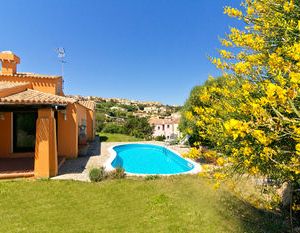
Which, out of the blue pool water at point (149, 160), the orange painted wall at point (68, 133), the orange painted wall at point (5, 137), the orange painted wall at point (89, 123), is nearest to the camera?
the orange painted wall at point (5, 137)

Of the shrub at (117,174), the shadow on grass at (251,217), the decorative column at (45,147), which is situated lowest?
the shadow on grass at (251,217)

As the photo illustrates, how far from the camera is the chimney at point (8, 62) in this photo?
20.0m

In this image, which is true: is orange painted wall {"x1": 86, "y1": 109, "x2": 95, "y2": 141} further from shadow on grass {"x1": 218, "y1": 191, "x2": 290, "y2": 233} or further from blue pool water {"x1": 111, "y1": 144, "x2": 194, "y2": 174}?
shadow on grass {"x1": 218, "y1": 191, "x2": 290, "y2": 233}

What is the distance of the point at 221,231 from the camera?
7828mm

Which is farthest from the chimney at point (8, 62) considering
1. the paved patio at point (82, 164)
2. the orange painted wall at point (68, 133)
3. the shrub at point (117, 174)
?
the shrub at point (117, 174)

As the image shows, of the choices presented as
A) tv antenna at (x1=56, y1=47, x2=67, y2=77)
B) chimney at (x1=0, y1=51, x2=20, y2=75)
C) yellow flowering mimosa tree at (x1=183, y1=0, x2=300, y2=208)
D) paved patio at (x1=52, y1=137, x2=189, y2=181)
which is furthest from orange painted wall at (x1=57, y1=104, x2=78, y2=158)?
yellow flowering mimosa tree at (x1=183, y1=0, x2=300, y2=208)

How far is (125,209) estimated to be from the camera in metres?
9.68

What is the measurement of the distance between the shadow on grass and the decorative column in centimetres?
898

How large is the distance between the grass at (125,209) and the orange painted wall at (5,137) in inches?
225

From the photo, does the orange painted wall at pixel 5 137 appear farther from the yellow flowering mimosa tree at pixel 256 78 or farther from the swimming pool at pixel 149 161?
the yellow flowering mimosa tree at pixel 256 78

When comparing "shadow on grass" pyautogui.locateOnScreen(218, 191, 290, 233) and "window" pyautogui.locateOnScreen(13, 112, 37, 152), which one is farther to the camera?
"window" pyautogui.locateOnScreen(13, 112, 37, 152)

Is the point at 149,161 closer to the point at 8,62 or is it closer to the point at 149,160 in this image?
the point at 149,160

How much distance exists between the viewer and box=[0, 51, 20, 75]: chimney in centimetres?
2000

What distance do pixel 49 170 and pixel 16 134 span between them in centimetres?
→ 605
